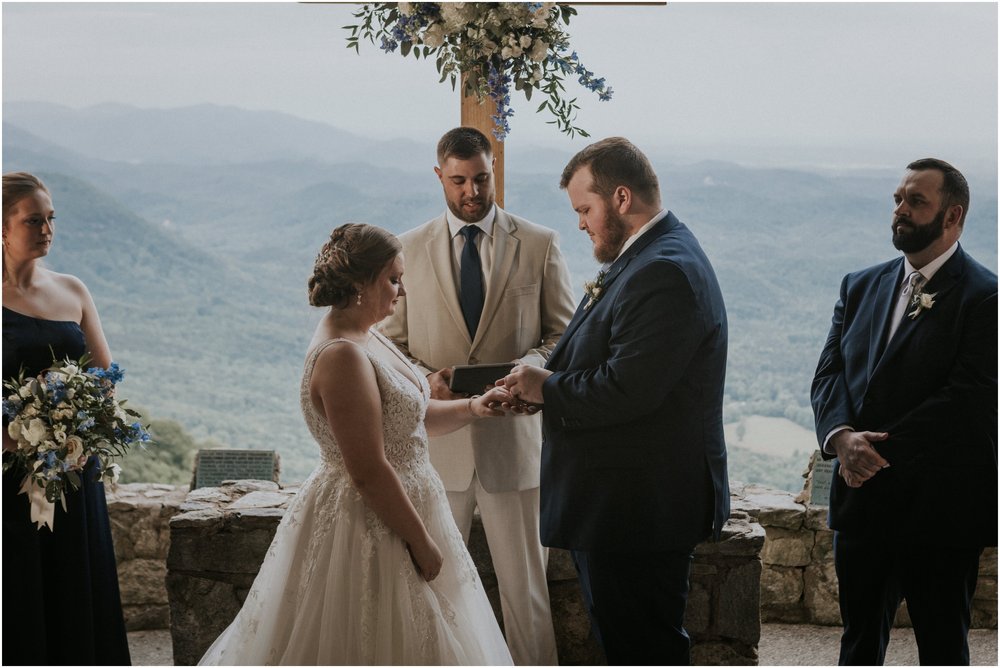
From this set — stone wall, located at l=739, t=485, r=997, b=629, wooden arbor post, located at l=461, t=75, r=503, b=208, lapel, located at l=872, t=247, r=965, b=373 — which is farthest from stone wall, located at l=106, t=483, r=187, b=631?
lapel, located at l=872, t=247, r=965, b=373

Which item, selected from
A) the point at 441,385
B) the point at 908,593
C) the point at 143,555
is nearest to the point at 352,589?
the point at 441,385

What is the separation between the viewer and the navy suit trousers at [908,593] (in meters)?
2.82

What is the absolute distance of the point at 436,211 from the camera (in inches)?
277

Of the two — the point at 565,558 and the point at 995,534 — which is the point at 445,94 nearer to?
the point at 565,558

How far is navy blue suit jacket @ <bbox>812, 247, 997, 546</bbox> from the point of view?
2734 mm

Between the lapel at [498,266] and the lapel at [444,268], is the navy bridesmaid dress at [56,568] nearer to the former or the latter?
the lapel at [444,268]

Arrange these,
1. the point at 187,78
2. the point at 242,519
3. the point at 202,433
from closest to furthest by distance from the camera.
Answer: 1. the point at 242,519
2. the point at 187,78
3. the point at 202,433

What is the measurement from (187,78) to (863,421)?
640 cm

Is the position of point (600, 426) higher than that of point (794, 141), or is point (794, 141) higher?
point (794, 141)

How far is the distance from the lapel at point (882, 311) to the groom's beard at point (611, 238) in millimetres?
861

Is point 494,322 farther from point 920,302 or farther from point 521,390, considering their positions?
point 920,302

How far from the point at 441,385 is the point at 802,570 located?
216 cm

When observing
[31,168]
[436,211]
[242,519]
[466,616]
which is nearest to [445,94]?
[436,211]

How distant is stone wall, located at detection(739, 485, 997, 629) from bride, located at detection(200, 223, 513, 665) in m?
2.05
